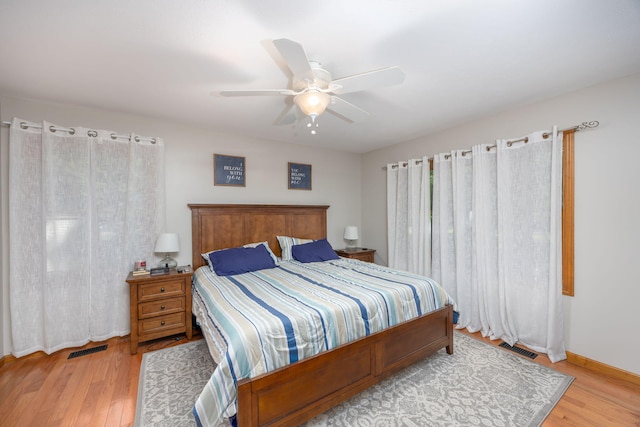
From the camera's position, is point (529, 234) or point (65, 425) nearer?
point (65, 425)

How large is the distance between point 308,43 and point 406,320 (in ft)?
7.27

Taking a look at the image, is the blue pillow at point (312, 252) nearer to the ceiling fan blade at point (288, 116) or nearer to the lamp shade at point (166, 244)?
the lamp shade at point (166, 244)

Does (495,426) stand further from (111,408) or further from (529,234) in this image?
(111,408)

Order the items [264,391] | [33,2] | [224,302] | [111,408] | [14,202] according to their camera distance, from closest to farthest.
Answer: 1. [33,2]
2. [264,391]
3. [111,408]
4. [224,302]
5. [14,202]

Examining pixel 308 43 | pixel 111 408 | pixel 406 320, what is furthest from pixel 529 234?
pixel 111 408

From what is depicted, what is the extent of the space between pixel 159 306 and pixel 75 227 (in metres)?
1.17

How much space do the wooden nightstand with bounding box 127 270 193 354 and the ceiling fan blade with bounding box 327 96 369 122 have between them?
7.38ft

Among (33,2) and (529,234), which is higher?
(33,2)

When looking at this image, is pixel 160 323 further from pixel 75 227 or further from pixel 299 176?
pixel 299 176

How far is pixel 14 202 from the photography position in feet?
8.07

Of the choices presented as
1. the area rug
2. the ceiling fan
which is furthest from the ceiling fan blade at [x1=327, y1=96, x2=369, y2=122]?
the area rug

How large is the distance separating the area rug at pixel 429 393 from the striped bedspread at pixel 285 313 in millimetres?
478

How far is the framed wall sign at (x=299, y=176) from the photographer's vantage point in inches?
163

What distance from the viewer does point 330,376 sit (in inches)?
70.1
